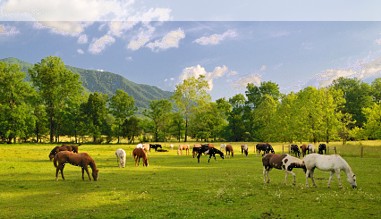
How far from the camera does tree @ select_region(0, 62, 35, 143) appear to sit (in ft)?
239

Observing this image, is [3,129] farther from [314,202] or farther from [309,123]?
[314,202]

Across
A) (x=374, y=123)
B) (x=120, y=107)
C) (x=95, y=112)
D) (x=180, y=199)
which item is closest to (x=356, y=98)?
(x=374, y=123)

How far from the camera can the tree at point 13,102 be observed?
72875 millimetres

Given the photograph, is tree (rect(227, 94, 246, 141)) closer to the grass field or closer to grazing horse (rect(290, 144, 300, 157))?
grazing horse (rect(290, 144, 300, 157))

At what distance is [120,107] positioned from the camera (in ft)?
314

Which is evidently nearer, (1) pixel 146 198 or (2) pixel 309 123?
(1) pixel 146 198

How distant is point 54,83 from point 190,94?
34363 millimetres

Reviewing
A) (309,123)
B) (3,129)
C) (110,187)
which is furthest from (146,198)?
(3,129)

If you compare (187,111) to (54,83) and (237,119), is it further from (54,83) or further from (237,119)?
(54,83)

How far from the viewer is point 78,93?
85938 mm

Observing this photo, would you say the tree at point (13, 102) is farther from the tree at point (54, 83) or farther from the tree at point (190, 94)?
the tree at point (190, 94)

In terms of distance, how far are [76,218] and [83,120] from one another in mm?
85199

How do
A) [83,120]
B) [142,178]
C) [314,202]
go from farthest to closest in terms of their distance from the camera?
[83,120] < [142,178] < [314,202]

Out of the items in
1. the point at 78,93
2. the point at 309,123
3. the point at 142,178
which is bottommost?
the point at 142,178
